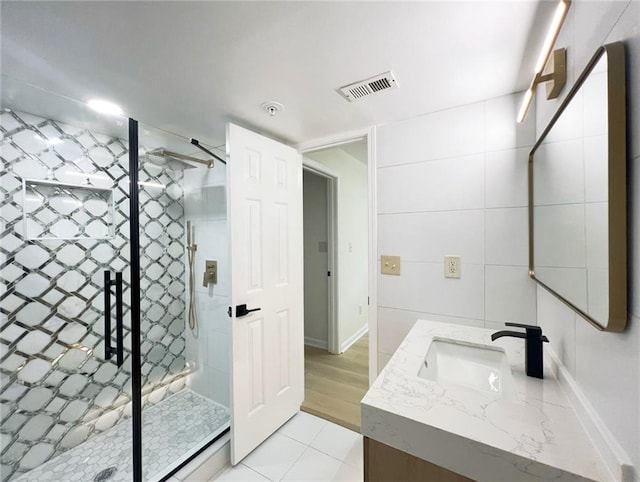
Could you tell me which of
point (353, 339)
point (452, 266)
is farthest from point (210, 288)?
point (353, 339)

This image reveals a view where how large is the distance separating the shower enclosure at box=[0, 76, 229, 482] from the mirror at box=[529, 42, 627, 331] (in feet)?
6.25

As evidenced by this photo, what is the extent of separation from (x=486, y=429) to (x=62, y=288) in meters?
2.18

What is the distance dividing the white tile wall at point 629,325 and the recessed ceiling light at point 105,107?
201 centimetres

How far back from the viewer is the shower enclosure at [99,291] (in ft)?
4.46

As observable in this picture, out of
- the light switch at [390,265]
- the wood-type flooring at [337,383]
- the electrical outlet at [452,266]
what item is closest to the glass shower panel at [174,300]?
the wood-type flooring at [337,383]

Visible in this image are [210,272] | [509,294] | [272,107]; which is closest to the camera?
[509,294]

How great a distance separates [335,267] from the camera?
2.91 m

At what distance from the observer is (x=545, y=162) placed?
3.40 ft

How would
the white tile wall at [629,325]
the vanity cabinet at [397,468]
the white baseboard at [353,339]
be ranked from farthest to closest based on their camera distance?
the white baseboard at [353,339]
the vanity cabinet at [397,468]
the white tile wall at [629,325]

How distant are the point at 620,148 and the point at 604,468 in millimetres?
669

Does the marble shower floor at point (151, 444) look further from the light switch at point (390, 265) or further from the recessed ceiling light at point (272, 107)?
the recessed ceiling light at point (272, 107)

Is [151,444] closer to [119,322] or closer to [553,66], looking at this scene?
[119,322]

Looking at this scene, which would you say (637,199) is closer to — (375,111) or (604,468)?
(604,468)

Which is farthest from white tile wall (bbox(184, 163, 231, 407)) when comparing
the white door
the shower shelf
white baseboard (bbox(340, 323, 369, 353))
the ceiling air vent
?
white baseboard (bbox(340, 323, 369, 353))
